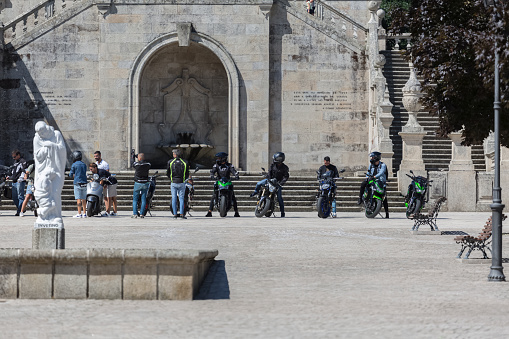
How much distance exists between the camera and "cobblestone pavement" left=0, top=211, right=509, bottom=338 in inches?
347

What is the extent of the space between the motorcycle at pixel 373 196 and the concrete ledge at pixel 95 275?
13.8 meters

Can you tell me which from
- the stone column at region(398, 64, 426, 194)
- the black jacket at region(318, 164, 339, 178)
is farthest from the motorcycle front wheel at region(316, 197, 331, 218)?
the stone column at region(398, 64, 426, 194)

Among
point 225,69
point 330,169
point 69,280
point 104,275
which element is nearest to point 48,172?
point 69,280

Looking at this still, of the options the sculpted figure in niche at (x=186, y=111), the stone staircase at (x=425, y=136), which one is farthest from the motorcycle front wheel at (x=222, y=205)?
the sculpted figure in niche at (x=186, y=111)

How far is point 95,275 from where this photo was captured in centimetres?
1048

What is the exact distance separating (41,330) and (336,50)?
25564 mm

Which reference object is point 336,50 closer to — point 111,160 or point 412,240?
point 111,160

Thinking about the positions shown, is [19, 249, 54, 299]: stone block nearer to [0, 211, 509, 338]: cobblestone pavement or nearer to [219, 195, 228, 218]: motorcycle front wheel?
[0, 211, 509, 338]: cobblestone pavement

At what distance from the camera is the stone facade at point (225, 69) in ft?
108

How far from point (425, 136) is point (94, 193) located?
518 inches

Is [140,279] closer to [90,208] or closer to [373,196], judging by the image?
[90,208]

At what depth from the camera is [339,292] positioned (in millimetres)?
11031

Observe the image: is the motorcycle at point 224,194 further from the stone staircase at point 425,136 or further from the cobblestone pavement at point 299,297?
the stone staircase at point 425,136

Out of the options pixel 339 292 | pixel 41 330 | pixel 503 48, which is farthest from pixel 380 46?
pixel 41 330
